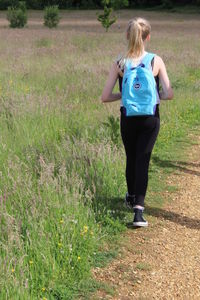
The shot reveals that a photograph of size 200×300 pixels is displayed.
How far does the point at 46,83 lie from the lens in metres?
10.4

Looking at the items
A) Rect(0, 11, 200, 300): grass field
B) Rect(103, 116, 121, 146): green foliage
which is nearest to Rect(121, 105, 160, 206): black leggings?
Rect(0, 11, 200, 300): grass field

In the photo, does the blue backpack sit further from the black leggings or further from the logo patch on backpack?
the black leggings

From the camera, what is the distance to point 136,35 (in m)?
3.90

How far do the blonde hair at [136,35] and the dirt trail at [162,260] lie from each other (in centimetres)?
165

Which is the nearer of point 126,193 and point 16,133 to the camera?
point 126,193

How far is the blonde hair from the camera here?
3.90m

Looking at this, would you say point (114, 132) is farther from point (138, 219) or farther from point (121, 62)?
point (121, 62)

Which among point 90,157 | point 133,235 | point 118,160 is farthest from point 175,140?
point 133,235

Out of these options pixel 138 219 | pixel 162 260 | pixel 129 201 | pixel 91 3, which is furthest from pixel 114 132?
pixel 91 3

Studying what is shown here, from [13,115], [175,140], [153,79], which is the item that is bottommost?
[175,140]

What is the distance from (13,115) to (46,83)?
145 inches

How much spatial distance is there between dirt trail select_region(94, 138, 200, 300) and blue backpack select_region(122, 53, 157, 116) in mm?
1160

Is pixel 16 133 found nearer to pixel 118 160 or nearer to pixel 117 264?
pixel 118 160

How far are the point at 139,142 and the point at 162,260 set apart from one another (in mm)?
1090
